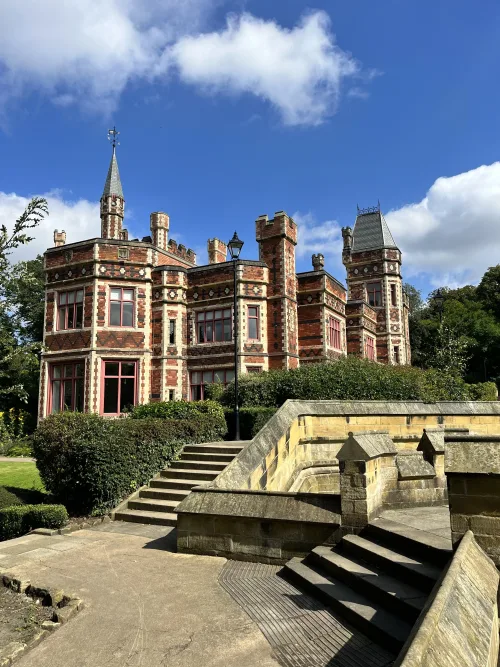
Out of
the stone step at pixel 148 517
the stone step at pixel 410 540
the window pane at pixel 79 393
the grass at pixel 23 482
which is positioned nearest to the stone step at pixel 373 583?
the stone step at pixel 410 540

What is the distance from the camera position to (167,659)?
181 inches

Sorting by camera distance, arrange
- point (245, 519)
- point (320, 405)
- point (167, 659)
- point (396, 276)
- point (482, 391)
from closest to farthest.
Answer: point (167, 659), point (245, 519), point (320, 405), point (482, 391), point (396, 276)

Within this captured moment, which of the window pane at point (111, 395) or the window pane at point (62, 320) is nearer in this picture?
the window pane at point (111, 395)

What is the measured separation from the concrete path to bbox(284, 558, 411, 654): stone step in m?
0.96

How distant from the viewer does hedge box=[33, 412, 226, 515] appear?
11.0 m

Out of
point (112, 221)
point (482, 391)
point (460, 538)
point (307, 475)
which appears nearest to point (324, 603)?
point (460, 538)

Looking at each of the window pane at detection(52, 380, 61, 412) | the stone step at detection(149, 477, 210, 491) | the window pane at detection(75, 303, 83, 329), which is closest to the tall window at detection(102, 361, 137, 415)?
the window pane at detection(75, 303, 83, 329)

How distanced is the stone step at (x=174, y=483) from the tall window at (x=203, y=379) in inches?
537

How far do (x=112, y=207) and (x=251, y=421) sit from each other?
28.6 metres

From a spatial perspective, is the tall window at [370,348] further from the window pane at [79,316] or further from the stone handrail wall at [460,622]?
the stone handrail wall at [460,622]

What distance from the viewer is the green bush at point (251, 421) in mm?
15641

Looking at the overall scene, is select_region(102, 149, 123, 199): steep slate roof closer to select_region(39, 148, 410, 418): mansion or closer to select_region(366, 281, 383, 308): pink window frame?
select_region(39, 148, 410, 418): mansion

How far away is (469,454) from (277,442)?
606 centimetres

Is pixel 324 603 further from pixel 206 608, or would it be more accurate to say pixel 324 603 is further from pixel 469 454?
pixel 469 454
